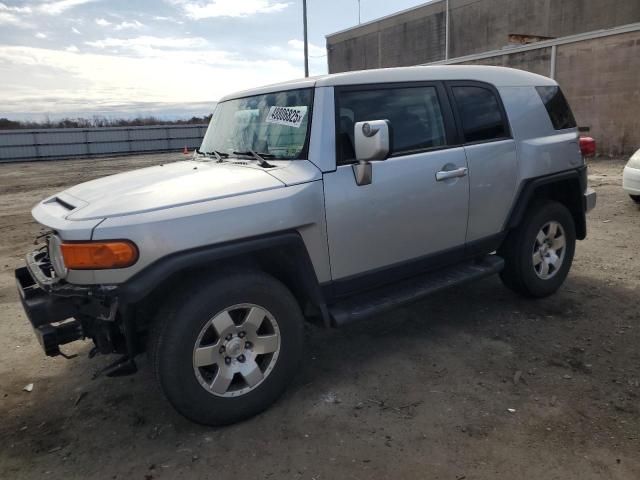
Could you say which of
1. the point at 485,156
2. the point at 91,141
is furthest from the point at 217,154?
the point at 91,141

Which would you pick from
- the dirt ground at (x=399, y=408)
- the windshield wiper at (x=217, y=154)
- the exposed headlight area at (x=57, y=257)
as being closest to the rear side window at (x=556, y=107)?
the dirt ground at (x=399, y=408)

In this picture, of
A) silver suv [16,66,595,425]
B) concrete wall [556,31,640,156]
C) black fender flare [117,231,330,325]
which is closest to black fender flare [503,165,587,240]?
silver suv [16,66,595,425]

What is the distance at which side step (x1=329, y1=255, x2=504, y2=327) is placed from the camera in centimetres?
323

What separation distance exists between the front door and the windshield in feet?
0.85

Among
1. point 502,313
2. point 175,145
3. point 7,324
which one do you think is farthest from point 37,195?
point 175,145

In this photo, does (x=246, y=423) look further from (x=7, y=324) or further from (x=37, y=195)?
(x=37, y=195)

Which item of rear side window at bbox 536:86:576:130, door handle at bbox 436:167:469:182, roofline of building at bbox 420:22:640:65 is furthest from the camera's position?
roofline of building at bbox 420:22:640:65

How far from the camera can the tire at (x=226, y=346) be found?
2.64 m

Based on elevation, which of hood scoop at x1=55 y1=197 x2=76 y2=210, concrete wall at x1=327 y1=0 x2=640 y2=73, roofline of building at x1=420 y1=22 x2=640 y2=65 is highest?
concrete wall at x1=327 y1=0 x2=640 y2=73

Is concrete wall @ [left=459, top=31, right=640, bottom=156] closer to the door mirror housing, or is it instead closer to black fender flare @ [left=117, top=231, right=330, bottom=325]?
the door mirror housing

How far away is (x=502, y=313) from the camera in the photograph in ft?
14.3

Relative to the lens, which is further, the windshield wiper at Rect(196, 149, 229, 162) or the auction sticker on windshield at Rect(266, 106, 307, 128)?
the windshield wiper at Rect(196, 149, 229, 162)

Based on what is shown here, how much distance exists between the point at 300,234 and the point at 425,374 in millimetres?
1345

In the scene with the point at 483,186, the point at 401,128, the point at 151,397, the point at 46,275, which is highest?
the point at 401,128
